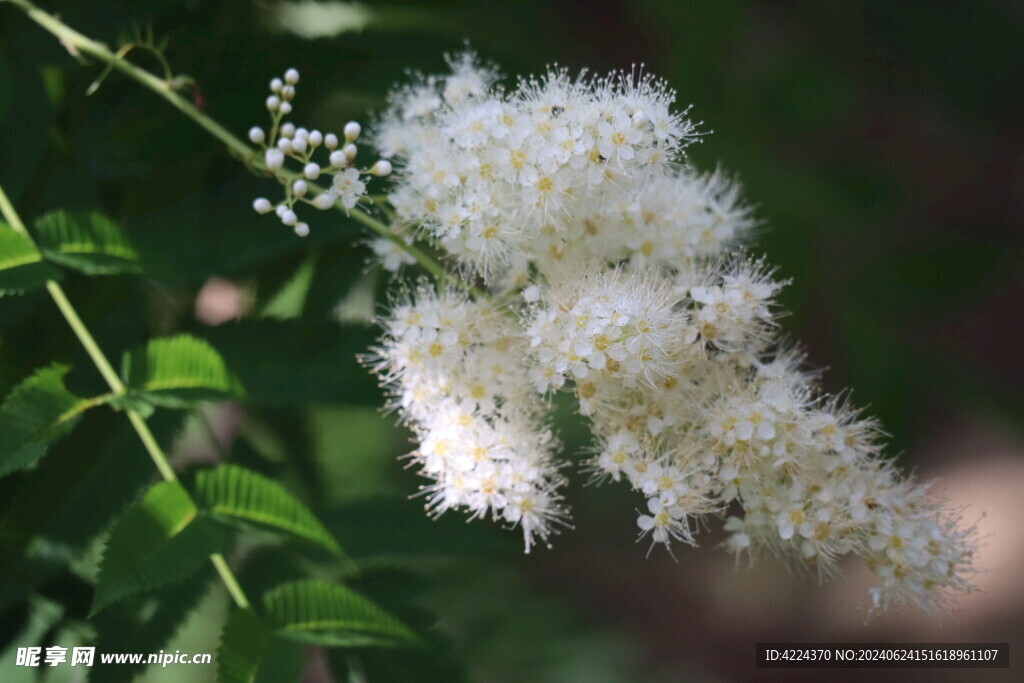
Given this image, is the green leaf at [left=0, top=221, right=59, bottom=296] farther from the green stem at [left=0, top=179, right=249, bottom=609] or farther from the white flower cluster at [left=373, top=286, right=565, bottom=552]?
the white flower cluster at [left=373, top=286, right=565, bottom=552]

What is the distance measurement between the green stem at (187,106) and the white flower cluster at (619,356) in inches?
1.6

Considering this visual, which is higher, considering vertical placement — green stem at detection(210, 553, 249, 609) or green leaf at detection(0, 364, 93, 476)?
green leaf at detection(0, 364, 93, 476)

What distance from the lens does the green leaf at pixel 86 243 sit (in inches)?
49.8

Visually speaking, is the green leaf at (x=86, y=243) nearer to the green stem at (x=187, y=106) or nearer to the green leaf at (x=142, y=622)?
the green stem at (x=187, y=106)

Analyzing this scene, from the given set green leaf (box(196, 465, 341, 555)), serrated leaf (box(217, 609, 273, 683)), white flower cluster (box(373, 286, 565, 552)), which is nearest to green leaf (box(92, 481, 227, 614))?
green leaf (box(196, 465, 341, 555))

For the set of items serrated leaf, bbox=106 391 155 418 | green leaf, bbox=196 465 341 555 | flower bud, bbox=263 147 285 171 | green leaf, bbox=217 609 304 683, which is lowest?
green leaf, bbox=217 609 304 683

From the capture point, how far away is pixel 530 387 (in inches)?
50.1

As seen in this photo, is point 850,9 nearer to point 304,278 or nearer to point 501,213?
point 501,213

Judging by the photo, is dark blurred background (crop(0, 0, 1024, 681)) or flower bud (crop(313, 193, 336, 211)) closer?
flower bud (crop(313, 193, 336, 211))

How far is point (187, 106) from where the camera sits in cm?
138

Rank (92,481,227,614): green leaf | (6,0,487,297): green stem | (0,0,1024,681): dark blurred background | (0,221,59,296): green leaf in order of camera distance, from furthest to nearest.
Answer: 1. (0,0,1024,681): dark blurred background
2. (6,0,487,297): green stem
3. (0,221,59,296): green leaf
4. (92,481,227,614): green leaf

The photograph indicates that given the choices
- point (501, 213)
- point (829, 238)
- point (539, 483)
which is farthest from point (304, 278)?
point (829, 238)

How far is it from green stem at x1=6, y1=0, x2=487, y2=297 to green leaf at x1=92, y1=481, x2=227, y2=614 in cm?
54

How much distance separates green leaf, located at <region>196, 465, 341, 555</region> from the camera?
128 cm
